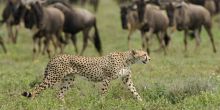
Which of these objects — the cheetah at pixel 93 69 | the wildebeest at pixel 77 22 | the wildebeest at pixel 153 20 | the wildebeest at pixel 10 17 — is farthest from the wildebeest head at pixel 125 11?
the cheetah at pixel 93 69

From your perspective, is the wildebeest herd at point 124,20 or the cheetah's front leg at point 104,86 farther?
the wildebeest herd at point 124,20

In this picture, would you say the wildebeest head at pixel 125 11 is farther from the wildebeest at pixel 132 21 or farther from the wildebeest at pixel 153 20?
the wildebeest at pixel 153 20

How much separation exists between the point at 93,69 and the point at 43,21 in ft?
33.7

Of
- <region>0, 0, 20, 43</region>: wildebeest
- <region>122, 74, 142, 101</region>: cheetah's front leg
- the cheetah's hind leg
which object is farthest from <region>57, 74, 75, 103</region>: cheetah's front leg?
<region>0, 0, 20, 43</region>: wildebeest

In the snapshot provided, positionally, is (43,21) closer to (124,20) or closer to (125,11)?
(124,20)

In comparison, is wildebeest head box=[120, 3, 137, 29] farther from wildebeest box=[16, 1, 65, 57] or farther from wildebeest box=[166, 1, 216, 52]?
wildebeest box=[16, 1, 65, 57]

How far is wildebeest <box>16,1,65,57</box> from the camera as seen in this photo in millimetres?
21875

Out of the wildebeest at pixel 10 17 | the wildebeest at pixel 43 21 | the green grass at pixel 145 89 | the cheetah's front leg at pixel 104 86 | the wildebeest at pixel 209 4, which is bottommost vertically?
the wildebeest at pixel 209 4

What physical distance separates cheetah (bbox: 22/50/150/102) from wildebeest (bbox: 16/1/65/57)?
9.66m

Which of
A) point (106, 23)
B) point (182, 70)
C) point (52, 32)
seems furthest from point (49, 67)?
point (106, 23)

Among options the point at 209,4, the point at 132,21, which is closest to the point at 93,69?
the point at 132,21

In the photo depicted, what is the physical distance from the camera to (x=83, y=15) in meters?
24.2

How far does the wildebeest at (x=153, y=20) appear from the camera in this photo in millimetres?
22703

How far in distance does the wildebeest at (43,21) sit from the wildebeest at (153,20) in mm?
2720
